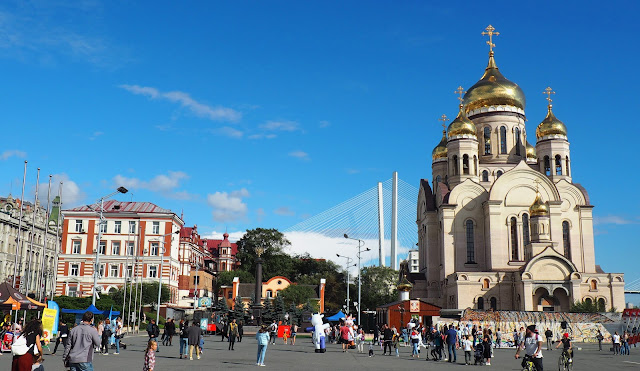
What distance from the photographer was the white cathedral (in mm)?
52906

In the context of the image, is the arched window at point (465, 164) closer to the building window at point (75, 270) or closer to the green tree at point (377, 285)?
the green tree at point (377, 285)

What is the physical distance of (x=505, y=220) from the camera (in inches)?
2256

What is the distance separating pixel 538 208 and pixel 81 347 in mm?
49631

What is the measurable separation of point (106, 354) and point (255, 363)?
713 centimetres

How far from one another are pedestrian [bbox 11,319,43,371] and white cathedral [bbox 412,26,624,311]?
45.7 m

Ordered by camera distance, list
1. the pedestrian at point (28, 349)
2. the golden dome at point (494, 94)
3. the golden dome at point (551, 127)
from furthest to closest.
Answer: the golden dome at point (494, 94), the golden dome at point (551, 127), the pedestrian at point (28, 349)

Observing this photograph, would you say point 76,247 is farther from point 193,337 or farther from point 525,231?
point 193,337

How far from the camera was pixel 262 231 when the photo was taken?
3898 inches

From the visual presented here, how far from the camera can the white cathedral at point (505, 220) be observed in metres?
52.9

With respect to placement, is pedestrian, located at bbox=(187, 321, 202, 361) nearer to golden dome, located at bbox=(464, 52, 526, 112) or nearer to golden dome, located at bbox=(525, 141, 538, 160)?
golden dome, located at bbox=(464, 52, 526, 112)

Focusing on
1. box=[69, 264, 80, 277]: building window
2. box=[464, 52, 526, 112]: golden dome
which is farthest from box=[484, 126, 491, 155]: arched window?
box=[69, 264, 80, 277]: building window

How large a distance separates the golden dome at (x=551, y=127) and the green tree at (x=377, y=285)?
25.6 metres

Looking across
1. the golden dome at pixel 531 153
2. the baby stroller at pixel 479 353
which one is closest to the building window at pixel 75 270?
the golden dome at pixel 531 153

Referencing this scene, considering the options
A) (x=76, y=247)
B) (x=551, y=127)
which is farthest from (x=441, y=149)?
(x=76, y=247)
